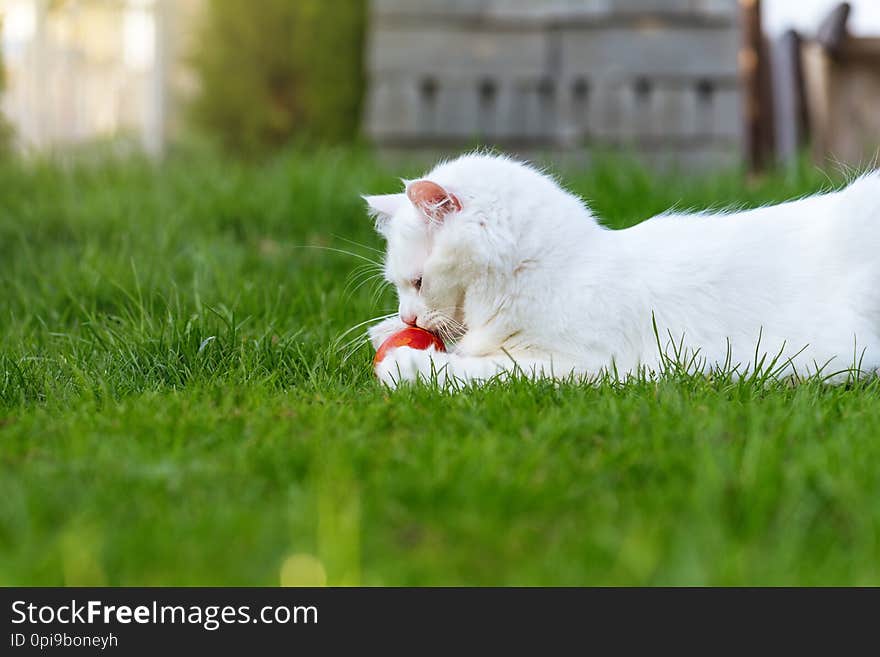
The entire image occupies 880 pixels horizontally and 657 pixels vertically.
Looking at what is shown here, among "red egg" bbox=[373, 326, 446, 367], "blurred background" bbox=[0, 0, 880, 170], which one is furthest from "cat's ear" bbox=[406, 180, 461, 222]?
"blurred background" bbox=[0, 0, 880, 170]

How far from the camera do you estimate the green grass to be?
4.21ft

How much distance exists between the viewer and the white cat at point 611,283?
2.36 meters

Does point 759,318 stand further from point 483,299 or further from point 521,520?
point 521,520

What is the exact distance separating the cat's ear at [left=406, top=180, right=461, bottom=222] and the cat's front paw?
35cm

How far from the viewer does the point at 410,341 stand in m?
2.50

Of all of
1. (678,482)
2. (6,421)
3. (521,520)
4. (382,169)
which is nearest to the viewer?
(521,520)

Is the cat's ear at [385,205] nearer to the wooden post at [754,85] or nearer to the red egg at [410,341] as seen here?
the red egg at [410,341]

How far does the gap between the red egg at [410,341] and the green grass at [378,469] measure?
2.9 inches

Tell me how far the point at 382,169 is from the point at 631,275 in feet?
9.78

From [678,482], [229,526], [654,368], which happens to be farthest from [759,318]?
[229,526]

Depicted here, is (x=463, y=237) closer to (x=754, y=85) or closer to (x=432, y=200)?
(x=432, y=200)

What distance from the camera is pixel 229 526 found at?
1.37 metres

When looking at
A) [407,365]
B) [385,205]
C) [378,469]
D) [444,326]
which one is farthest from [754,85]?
[378,469]
